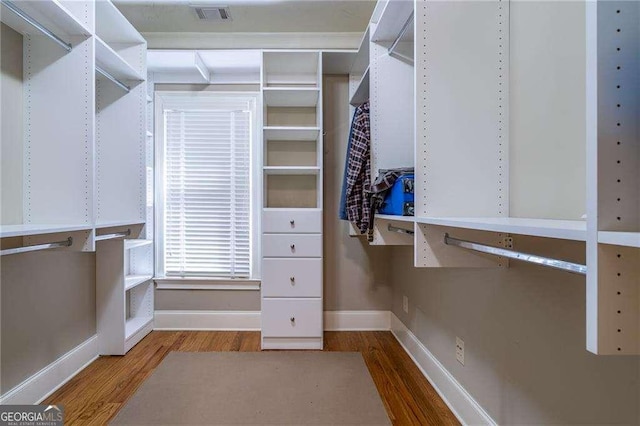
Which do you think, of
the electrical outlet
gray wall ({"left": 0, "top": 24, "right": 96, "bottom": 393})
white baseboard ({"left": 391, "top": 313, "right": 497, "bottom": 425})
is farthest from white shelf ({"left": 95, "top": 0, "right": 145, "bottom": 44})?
white baseboard ({"left": 391, "top": 313, "right": 497, "bottom": 425})

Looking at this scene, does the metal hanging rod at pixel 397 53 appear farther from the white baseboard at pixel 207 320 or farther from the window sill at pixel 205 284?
the white baseboard at pixel 207 320

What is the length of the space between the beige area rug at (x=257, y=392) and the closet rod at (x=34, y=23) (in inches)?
72.2

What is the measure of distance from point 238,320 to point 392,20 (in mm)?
2459

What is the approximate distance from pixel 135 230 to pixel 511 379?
7.49ft

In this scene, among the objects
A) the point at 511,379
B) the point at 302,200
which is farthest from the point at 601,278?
the point at 302,200

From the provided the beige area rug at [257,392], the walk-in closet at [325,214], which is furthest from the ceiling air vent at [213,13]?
the beige area rug at [257,392]

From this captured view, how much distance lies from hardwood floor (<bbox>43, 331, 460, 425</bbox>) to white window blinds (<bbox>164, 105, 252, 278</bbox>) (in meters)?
0.56

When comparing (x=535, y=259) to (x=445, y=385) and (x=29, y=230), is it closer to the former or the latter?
(x=445, y=385)

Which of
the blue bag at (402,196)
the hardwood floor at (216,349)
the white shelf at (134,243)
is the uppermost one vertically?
the blue bag at (402,196)

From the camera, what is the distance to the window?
2.72 meters

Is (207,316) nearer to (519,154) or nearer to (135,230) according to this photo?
(135,230)

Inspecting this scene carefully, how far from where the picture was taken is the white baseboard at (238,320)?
2.70 meters

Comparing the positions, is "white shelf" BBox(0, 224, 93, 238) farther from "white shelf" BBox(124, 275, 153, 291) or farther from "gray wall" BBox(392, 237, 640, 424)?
"gray wall" BBox(392, 237, 640, 424)

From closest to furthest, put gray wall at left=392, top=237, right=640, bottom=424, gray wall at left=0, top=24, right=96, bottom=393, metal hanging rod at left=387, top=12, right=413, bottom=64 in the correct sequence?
gray wall at left=392, top=237, right=640, bottom=424 < gray wall at left=0, top=24, right=96, bottom=393 < metal hanging rod at left=387, top=12, right=413, bottom=64
